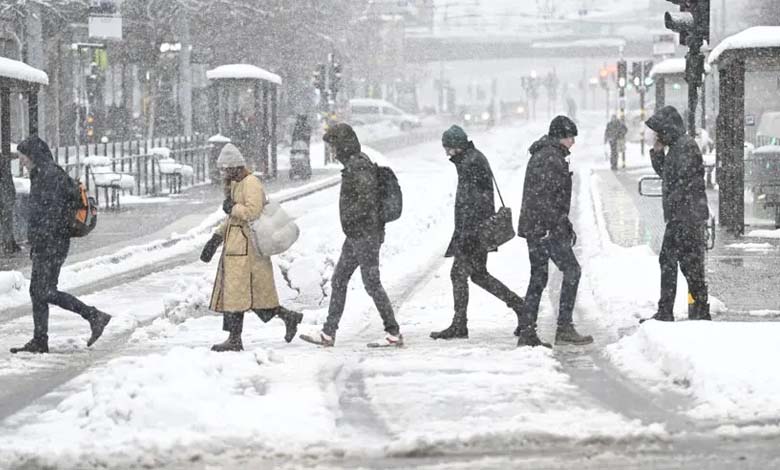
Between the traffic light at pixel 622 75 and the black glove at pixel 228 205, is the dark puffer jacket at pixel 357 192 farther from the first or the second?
the traffic light at pixel 622 75

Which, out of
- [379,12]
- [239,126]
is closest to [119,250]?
[239,126]

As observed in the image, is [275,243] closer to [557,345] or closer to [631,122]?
[557,345]

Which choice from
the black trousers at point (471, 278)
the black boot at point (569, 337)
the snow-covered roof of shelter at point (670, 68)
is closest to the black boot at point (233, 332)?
the black trousers at point (471, 278)

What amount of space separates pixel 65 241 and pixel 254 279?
1558mm

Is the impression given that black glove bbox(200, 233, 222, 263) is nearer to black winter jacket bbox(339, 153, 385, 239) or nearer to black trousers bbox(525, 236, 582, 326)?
black winter jacket bbox(339, 153, 385, 239)

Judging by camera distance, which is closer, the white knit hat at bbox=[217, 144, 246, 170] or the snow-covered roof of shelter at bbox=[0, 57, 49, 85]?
the white knit hat at bbox=[217, 144, 246, 170]

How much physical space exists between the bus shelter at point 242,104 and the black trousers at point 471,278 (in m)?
Result: 26.9

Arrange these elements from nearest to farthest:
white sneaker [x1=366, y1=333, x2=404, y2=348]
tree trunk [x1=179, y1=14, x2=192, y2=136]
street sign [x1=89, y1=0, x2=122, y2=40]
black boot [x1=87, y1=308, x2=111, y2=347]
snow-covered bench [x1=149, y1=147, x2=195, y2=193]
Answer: white sneaker [x1=366, y1=333, x2=404, y2=348]
black boot [x1=87, y1=308, x2=111, y2=347]
street sign [x1=89, y1=0, x2=122, y2=40]
snow-covered bench [x1=149, y1=147, x2=195, y2=193]
tree trunk [x1=179, y1=14, x2=192, y2=136]

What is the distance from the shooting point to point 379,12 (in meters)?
83.4

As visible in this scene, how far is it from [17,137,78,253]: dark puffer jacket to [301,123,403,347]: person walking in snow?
197 cm

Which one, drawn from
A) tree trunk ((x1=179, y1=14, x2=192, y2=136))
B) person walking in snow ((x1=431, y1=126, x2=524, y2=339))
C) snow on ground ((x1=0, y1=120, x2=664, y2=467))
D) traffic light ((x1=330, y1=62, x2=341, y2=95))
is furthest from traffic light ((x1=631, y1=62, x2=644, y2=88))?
person walking in snow ((x1=431, y1=126, x2=524, y2=339))

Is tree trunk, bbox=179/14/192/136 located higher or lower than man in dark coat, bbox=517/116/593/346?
higher

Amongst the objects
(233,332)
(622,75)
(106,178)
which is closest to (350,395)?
(233,332)

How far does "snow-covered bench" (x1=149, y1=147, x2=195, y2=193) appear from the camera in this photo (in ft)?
119
